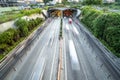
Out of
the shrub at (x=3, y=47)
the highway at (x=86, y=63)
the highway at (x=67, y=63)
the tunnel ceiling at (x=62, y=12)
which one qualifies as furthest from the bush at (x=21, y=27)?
the tunnel ceiling at (x=62, y=12)

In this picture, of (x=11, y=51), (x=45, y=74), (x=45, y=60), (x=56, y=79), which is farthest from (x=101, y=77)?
(x=11, y=51)

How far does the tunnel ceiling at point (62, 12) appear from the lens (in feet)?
335

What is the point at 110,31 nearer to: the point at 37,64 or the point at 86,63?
the point at 86,63

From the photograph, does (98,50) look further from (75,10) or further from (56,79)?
(75,10)

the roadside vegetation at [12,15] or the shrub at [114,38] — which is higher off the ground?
the roadside vegetation at [12,15]

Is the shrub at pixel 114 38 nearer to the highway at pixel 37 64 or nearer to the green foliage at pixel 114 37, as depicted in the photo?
the green foliage at pixel 114 37

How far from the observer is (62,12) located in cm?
10488

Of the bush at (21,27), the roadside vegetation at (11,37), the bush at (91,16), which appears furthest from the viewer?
the bush at (91,16)

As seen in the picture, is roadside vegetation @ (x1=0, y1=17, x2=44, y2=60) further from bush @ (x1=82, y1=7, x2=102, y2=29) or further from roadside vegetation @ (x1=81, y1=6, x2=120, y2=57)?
bush @ (x1=82, y1=7, x2=102, y2=29)

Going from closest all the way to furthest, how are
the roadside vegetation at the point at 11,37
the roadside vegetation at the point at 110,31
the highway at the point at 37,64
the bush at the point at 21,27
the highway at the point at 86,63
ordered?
the highway at the point at 37,64 → the highway at the point at 86,63 → the roadside vegetation at the point at 110,31 → the roadside vegetation at the point at 11,37 → the bush at the point at 21,27

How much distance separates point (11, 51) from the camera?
110 ft

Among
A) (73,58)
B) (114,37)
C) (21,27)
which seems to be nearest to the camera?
(73,58)

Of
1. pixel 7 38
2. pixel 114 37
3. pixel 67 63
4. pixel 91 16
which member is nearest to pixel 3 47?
pixel 7 38

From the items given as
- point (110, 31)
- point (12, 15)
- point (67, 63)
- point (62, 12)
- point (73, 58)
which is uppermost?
point (12, 15)
